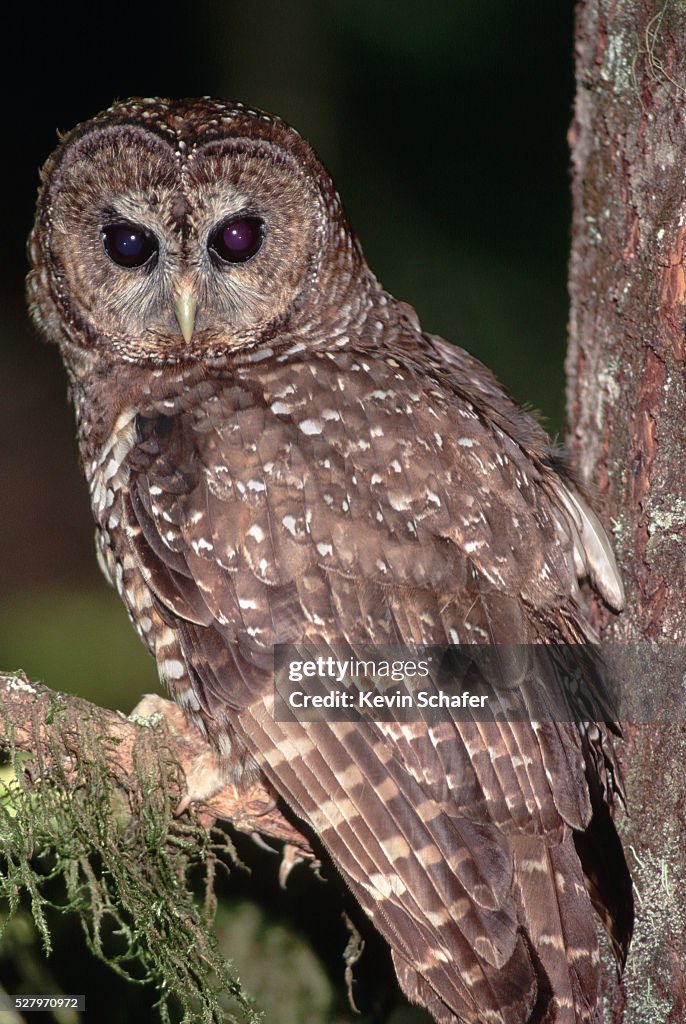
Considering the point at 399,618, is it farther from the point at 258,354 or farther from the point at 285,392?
the point at 258,354

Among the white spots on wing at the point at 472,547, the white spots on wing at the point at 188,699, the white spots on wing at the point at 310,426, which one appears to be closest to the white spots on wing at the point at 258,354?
the white spots on wing at the point at 310,426

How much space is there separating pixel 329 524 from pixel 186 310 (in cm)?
57

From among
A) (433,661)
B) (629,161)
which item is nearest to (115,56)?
(629,161)

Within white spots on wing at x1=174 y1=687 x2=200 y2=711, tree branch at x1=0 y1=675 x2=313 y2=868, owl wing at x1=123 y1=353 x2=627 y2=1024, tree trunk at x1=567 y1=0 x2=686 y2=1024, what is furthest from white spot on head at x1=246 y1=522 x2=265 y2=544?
tree trunk at x1=567 y1=0 x2=686 y2=1024

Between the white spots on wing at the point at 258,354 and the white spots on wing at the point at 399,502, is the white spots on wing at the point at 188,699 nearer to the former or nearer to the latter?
the white spots on wing at the point at 399,502

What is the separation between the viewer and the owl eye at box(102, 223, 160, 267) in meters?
2.06

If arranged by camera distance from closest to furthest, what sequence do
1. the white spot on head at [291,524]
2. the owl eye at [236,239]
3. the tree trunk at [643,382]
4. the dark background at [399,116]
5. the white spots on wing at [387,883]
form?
the white spots on wing at [387,883]
the white spot on head at [291,524]
the tree trunk at [643,382]
the owl eye at [236,239]
the dark background at [399,116]

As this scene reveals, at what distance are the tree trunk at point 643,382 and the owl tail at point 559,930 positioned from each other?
238 millimetres

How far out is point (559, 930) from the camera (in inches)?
67.5

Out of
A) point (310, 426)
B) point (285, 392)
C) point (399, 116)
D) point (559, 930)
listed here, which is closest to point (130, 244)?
point (285, 392)

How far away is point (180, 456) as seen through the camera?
1.89m

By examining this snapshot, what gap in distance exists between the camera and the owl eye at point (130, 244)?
206 centimetres

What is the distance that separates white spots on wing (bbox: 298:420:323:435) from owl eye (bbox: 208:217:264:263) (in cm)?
44

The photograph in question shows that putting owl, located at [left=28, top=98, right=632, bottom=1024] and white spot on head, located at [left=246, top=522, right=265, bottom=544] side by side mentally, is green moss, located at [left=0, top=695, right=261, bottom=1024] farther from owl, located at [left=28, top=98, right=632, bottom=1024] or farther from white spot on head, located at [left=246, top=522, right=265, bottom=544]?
white spot on head, located at [left=246, top=522, right=265, bottom=544]
